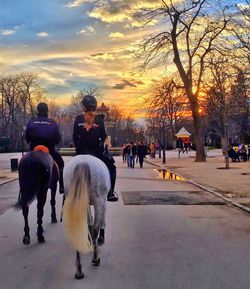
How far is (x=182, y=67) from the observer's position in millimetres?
44219

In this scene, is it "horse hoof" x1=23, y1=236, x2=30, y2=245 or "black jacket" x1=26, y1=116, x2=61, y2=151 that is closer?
"horse hoof" x1=23, y1=236, x2=30, y2=245

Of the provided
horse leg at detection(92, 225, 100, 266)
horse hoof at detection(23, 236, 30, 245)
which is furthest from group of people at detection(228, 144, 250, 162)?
horse leg at detection(92, 225, 100, 266)

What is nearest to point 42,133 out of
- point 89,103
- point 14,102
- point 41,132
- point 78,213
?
point 41,132

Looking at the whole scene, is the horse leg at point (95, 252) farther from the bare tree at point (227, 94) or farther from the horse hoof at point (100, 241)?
the bare tree at point (227, 94)

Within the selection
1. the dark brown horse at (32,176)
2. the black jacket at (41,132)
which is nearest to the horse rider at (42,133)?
the black jacket at (41,132)

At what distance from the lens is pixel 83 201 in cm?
642

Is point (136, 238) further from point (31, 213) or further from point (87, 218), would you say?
point (31, 213)

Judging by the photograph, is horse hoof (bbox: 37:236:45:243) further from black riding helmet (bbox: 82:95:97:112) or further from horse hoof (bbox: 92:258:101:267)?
black riding helmet (bbox: 82:95:97:112)

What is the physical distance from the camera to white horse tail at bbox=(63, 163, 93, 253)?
6262 millimetres

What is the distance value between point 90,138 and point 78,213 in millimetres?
1494

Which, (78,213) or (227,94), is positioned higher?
(227,94)

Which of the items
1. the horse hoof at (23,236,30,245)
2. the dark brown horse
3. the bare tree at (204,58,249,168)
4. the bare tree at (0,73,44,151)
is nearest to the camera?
the horse hoof at (23,236,30,245)

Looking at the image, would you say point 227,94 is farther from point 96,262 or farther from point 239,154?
point 96,262

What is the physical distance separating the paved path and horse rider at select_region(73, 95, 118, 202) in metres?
1.55
